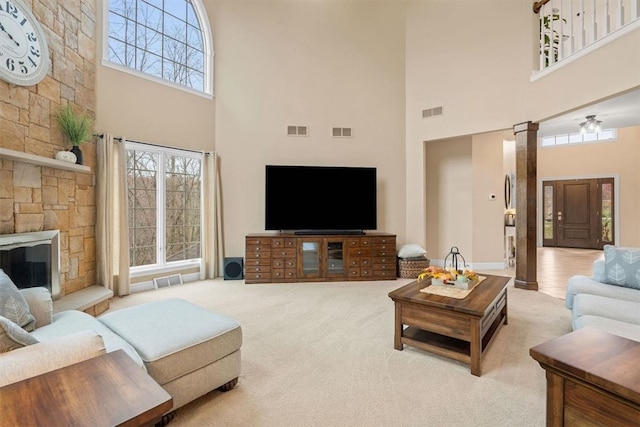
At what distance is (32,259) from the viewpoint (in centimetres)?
312

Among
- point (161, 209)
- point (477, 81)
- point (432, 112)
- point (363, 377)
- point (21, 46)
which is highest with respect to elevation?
point (477, 81)

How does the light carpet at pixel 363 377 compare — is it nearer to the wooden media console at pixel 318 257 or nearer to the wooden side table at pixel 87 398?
the wooden side table at pixel 87 398

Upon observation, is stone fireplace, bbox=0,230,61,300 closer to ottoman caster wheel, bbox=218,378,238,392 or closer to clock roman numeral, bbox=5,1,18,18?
clock roman numeral, bbox=5,1,18,18

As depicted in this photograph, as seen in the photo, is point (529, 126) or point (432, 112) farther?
point (432, 112)

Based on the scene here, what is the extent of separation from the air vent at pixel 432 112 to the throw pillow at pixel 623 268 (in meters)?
3.29

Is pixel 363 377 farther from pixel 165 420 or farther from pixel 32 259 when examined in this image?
pixel 32 259

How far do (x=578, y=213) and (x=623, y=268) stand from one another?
7.21 meters

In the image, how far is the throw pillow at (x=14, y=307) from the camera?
1.81 meters

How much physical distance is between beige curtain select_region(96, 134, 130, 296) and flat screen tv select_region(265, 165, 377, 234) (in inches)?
79.3

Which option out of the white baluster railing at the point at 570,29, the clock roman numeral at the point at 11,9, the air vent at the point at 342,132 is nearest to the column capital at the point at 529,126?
the white baluster railing at the point at 570,29

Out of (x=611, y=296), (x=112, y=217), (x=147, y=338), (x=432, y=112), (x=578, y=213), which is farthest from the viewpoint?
(x=578, y=213)

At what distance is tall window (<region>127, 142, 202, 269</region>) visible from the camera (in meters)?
4.51

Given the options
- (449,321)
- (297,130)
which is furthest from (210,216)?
(449,321)

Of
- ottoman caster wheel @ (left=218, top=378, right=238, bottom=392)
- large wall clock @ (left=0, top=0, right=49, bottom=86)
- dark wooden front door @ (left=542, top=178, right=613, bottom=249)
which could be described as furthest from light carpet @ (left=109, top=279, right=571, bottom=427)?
dark wooden front door @ (left=542, top=178, right=613, bottom=249)
